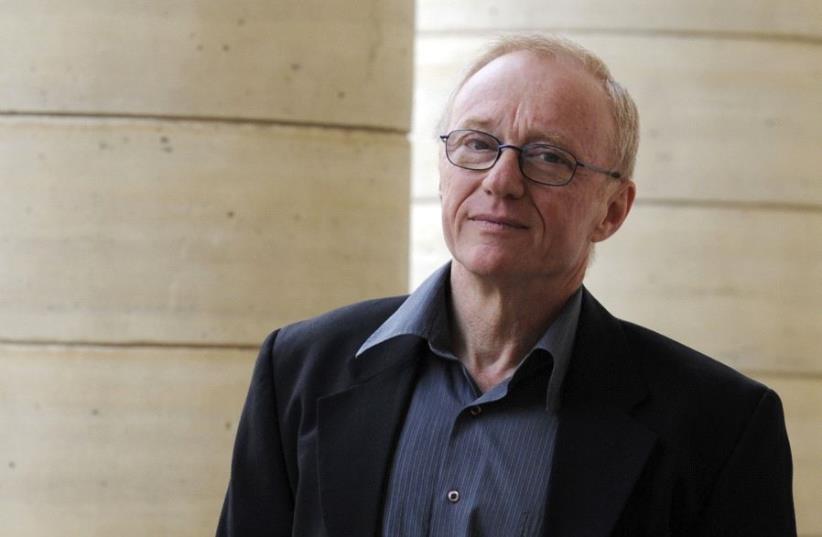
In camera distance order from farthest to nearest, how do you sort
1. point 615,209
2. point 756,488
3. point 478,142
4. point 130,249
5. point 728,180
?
point 728,180 → point 130,249 → point 615,209 → point 478,142 → point 756,488

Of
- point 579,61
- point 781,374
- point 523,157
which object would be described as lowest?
point 781,374

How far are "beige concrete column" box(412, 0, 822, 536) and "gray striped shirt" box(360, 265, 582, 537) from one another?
4148 mm

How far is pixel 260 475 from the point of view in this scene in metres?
2.70

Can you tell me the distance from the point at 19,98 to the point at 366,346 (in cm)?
189

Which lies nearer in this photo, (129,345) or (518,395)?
(518,395)

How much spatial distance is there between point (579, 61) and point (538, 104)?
15cm

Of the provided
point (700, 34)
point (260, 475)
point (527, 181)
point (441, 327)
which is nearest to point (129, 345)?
point (260, 475)

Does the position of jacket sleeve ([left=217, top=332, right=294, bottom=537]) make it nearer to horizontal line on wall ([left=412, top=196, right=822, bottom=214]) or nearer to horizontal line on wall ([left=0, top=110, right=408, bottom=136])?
horizontal line on wall ([left=0, top=110, right=408, bottom=136])

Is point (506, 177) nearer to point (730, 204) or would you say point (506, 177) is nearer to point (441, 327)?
point (441, 327)

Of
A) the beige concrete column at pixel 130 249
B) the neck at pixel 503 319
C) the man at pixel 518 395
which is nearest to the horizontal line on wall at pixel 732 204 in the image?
the beige concrete column at pixel 130 249

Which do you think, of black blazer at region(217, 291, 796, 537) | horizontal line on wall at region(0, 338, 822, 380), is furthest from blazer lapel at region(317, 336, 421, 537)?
horizontal line on wall at region(0, 338, 822, 380)

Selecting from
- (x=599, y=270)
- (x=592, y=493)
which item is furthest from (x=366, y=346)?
(x=599, y=270)

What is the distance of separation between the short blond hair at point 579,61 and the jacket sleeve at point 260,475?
24.9 inches

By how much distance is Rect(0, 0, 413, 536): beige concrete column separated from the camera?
13.6 ft
